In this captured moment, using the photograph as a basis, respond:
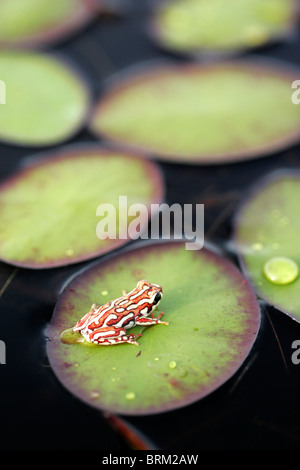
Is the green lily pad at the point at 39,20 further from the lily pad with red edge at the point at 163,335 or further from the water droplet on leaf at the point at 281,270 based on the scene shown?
the water droplet on leaf at the point at 281,270

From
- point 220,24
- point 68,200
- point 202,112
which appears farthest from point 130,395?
point 220,24

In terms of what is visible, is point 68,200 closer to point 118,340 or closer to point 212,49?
point 118,340

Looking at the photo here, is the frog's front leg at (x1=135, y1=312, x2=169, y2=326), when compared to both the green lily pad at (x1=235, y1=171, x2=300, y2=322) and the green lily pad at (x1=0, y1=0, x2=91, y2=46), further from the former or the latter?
the green lily pad at (x1=0, y1=0, x2=91, y2=46)

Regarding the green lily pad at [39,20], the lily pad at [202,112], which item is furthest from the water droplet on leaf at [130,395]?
the green lily pad at [39,20]

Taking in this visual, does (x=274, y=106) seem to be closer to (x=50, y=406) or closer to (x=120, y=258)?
(x=120, y=258)

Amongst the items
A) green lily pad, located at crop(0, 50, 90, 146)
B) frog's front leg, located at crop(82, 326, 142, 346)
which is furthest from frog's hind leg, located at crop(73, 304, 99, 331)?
green lily pad, located at crop(0, 50, 90, 146)

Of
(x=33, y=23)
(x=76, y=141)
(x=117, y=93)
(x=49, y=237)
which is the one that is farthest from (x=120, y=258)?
(x=33, y=23)
